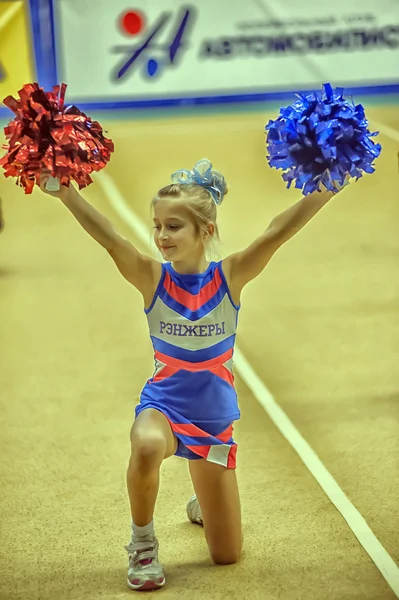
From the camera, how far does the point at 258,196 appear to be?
7523mm

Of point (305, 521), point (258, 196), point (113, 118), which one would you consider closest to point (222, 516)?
point (305, 521)

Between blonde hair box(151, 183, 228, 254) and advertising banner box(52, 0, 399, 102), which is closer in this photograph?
blonde hair box(151, 183, 228, 254)

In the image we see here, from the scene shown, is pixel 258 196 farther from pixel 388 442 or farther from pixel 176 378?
pixel 176 378

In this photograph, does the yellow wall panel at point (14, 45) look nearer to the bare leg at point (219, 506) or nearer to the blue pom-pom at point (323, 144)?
the blue pom-pom at point (323, 144)

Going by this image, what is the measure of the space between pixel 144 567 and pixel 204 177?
1118 mm

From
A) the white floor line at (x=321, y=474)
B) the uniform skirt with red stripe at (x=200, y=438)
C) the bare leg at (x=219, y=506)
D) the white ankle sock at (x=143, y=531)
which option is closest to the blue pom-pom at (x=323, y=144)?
the white floor line at (x=321, y=474)

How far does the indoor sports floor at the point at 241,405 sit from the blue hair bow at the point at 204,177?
106 centimetres

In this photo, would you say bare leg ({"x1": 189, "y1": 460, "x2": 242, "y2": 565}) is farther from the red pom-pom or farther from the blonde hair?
the red pom-pom

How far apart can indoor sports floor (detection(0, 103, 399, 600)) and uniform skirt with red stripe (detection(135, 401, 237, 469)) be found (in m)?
0.33

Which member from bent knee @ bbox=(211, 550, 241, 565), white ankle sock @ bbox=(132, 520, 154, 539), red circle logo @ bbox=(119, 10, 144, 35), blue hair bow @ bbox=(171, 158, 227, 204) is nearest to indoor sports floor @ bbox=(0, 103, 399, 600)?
bent knee @ bbox=(211, 550, 241, 565)

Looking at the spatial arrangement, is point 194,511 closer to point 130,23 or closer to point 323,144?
point 323,144

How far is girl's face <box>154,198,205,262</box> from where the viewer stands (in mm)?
2596

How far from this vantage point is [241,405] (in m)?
3.85

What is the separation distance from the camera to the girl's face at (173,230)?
260cm
